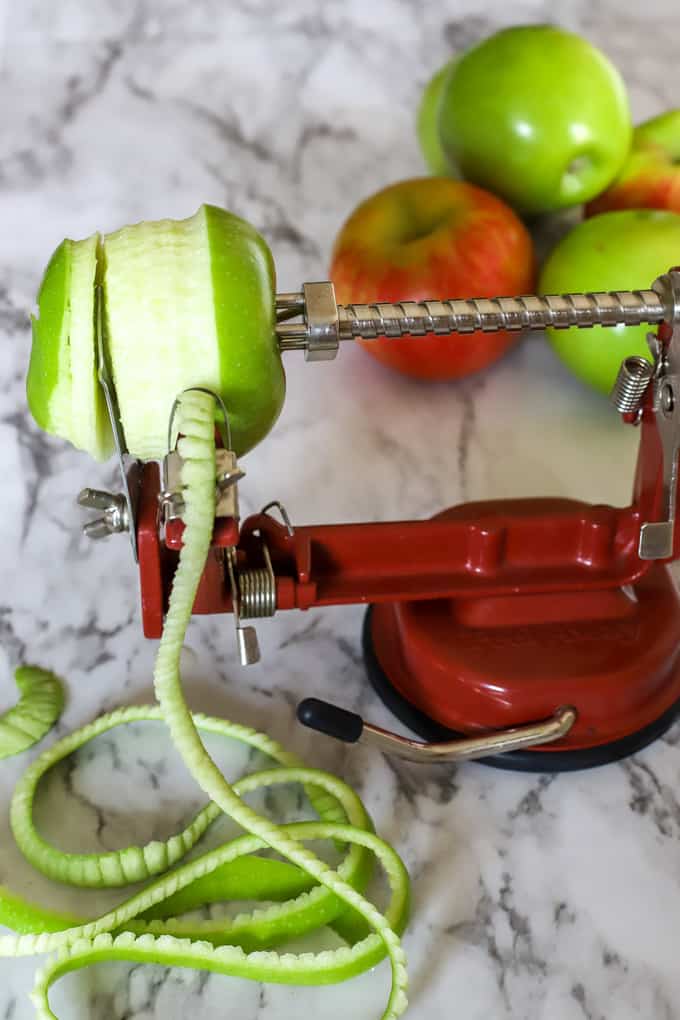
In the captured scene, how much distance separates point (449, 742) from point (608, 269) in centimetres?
53

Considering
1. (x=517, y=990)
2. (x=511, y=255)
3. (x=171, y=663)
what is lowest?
(x=517, y=990)

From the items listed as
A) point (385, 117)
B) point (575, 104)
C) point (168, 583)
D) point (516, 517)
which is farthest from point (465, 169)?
point (168, 583)

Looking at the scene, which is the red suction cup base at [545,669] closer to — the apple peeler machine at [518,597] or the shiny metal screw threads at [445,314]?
the apple peeler machine at [518,597]

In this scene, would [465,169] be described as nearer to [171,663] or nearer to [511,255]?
[511,255]

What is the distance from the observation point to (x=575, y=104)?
120 centimetres

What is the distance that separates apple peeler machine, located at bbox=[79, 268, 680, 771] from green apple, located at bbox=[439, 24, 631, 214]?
0.45 m

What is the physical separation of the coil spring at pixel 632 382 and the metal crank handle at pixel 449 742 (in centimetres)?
23

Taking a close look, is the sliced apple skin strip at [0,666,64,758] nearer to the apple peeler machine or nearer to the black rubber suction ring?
the apple peeler machine

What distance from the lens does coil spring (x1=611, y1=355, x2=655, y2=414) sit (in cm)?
81

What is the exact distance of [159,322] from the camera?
694 millimetres

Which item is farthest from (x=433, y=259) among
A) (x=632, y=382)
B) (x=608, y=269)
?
(x=632, y=382)

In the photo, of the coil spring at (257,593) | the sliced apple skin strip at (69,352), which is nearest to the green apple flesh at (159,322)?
the sliced apple skin strip at (69,352)

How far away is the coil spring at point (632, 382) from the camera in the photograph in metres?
0.81

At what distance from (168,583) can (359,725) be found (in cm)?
17
